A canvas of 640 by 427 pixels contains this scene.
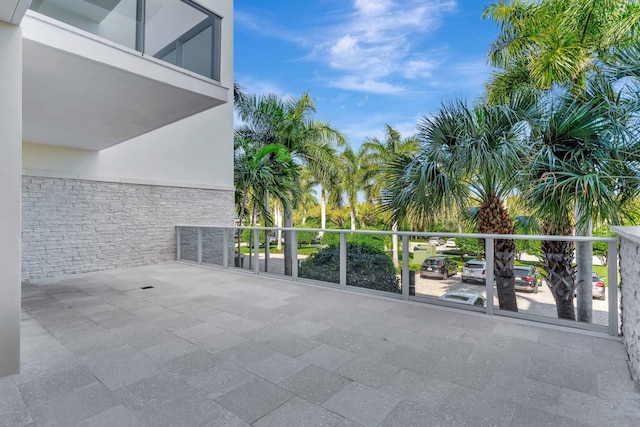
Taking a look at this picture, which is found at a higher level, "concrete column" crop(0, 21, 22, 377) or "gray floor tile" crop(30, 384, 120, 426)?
"concrete column" crop(0, 21, 22, 377)

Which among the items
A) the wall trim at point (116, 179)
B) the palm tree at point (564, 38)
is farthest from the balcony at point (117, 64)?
the palm tree at point (564, 38)

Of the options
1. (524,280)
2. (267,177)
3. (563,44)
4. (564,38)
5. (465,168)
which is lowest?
(524,280)

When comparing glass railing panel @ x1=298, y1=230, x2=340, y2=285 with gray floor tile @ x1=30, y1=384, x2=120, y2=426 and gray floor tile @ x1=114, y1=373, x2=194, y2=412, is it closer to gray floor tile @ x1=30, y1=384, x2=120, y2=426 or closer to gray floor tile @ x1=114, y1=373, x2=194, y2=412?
gray floor tile @ x1=114, y1=373, x2=194, y2=412

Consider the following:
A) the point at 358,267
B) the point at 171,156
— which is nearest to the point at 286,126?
the point at 171,156

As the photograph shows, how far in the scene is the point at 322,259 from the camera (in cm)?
578

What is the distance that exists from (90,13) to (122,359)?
12.9 ft

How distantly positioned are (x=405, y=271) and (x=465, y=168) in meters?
1.68

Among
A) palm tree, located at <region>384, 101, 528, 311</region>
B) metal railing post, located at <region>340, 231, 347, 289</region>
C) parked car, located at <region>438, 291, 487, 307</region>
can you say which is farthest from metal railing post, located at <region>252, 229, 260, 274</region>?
parked car, located at <region>438, 291, 487, 307</region>

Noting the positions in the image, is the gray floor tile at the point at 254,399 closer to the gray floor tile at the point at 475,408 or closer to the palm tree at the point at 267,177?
the gray floor tile at the point at 475,408

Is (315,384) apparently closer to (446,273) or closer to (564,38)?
(446,273)

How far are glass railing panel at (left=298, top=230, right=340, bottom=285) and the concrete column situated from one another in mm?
3885

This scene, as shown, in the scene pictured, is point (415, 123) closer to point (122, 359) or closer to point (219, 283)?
point (219, 283)

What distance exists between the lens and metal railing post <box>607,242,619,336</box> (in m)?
3.38

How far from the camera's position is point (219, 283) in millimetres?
6066
